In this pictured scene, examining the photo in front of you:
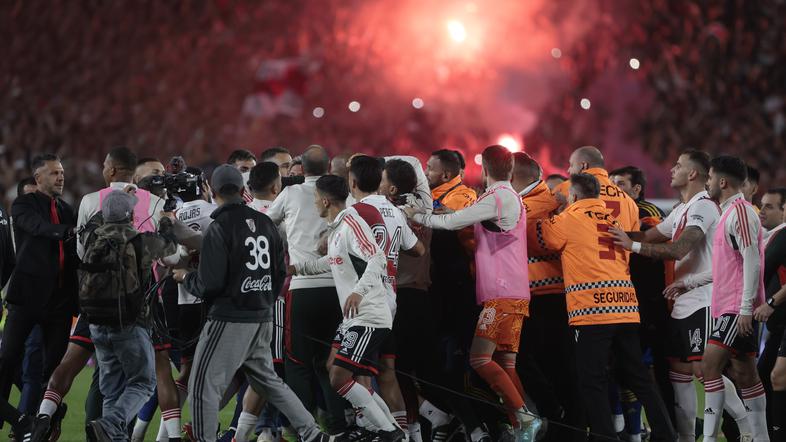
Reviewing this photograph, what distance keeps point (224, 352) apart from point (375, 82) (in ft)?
86.8

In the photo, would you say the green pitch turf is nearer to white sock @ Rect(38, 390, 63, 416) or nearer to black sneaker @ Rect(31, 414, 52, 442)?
white sock @ Rect(38, 390, 63, 416)

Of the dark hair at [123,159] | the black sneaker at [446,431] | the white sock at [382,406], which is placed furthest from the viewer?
the black sneaker at [446,431]

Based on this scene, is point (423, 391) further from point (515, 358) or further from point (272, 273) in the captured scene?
point (272, 273)

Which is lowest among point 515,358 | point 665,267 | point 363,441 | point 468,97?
point 363,441

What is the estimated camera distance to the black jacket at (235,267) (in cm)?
579

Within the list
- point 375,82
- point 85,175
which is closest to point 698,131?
point 375,82

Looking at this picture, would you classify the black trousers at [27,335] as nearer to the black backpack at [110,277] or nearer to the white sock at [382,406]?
the black backpack at [110,277]

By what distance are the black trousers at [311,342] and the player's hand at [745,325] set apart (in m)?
2.54

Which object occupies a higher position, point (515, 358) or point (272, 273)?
point (272, 273)

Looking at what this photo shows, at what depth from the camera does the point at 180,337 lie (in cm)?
697

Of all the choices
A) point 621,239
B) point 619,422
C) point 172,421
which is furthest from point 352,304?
point 619,422

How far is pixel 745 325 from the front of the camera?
6484mm

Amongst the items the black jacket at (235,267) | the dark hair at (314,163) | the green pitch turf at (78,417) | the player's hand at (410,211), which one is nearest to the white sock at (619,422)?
the player's hand at (410,211)

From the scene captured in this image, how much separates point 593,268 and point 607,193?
2.86 ft
